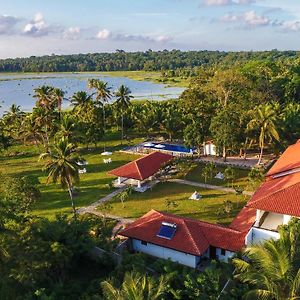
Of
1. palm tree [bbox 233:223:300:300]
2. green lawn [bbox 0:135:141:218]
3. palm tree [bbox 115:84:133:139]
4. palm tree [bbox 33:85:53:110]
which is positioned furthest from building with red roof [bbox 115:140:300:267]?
palm tree [bbox 33:85:53:110]

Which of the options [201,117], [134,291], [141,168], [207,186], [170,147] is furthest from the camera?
[201,117]

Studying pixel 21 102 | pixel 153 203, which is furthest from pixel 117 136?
pixel 21 102

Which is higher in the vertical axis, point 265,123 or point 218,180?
point 265,123

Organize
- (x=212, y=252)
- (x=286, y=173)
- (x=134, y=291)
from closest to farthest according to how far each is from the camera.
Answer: (x=134, y=291) < (x=212, y=252) < (x=286, y=173)

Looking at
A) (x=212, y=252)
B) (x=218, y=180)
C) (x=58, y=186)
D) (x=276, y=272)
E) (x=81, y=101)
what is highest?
(x=81, y=101)

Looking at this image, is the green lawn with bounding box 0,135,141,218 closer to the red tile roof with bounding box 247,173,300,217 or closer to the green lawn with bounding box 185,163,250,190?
the green lawn with bounding box 185,163,250,190

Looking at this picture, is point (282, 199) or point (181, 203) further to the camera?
point (181, 203)

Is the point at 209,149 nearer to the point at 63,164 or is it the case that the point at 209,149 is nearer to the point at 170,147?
the point at 170,147

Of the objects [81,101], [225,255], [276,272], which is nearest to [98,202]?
[225,255]

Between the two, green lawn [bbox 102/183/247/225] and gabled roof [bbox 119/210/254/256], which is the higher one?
gabled roof [bbox 119/210/254/256]
